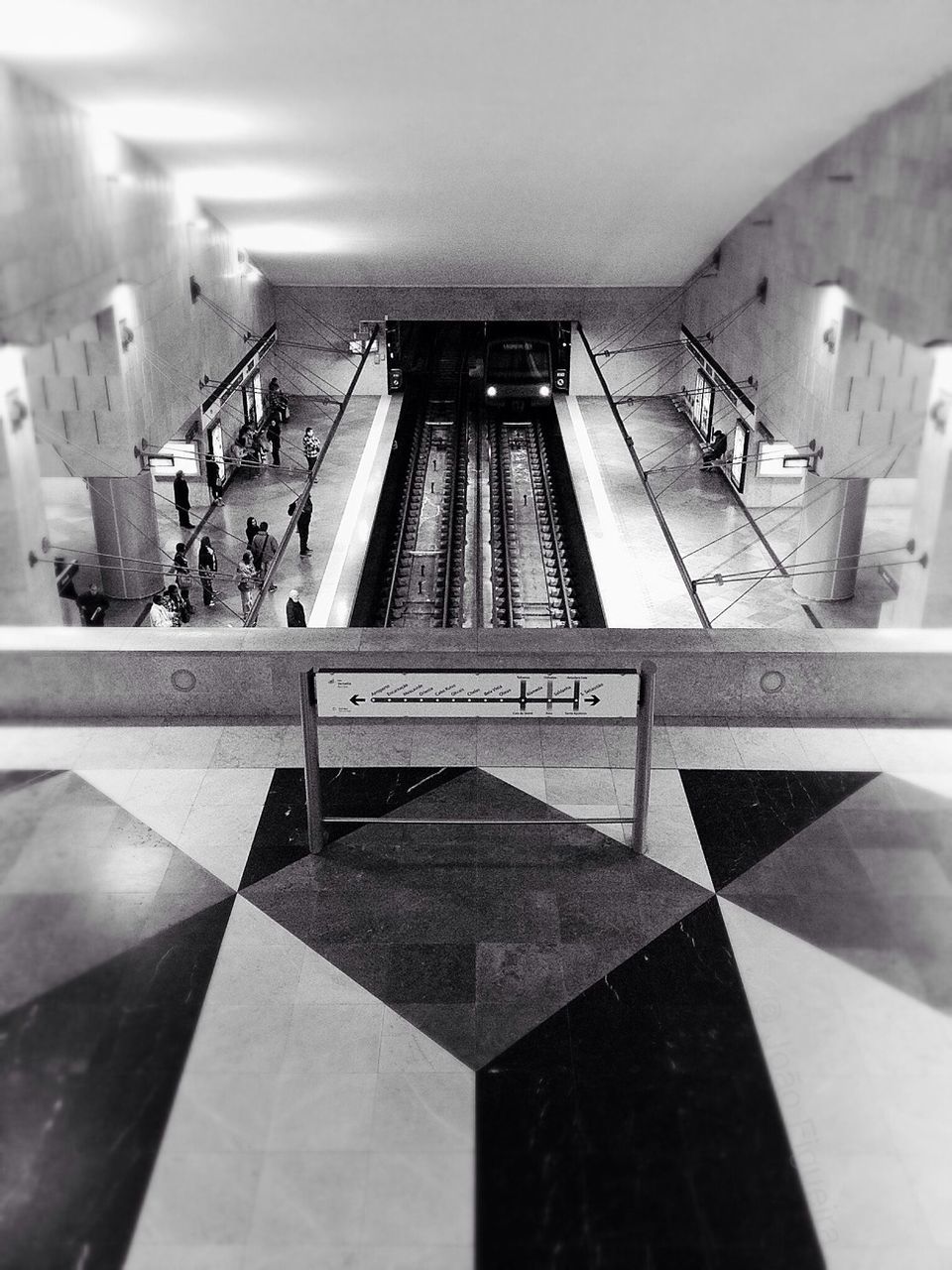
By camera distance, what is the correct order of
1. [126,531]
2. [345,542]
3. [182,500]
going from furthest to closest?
[182,500]
[345,542]
[126,531]

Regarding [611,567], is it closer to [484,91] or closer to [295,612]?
[295,612]

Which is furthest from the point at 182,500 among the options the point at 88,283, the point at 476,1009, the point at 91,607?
the point at 476,1009

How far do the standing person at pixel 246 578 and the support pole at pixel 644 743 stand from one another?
712cm

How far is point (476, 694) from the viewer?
618 centimetres

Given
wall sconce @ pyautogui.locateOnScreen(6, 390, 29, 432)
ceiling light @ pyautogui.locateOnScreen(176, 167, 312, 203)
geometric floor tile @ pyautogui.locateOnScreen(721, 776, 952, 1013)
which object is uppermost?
ceiling light @ pyautogui.locateOnScreen(176, 167, 312, 203)

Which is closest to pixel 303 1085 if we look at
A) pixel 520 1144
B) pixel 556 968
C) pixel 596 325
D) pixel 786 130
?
pixel 520 1144

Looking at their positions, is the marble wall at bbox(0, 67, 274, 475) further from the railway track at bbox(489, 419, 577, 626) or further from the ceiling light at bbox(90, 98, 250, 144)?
the railway track at bbox(489, 419, 577, 626)

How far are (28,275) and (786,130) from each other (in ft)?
14.8

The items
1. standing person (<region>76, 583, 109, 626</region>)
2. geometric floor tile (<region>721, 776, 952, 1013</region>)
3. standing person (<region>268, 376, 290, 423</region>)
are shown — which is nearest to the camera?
geometric floor tile (<region>721, 776, 952, 1013</region>)

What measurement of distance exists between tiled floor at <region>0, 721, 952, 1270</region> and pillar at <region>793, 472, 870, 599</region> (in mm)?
5154

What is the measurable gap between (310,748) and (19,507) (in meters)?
2.22

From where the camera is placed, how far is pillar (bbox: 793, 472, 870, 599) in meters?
12.2

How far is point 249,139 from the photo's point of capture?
862cm

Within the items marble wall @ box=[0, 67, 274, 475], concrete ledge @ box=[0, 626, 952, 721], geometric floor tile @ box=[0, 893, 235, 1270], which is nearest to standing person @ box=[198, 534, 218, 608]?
marble wall @ box=[0, 67, 274, 475]
